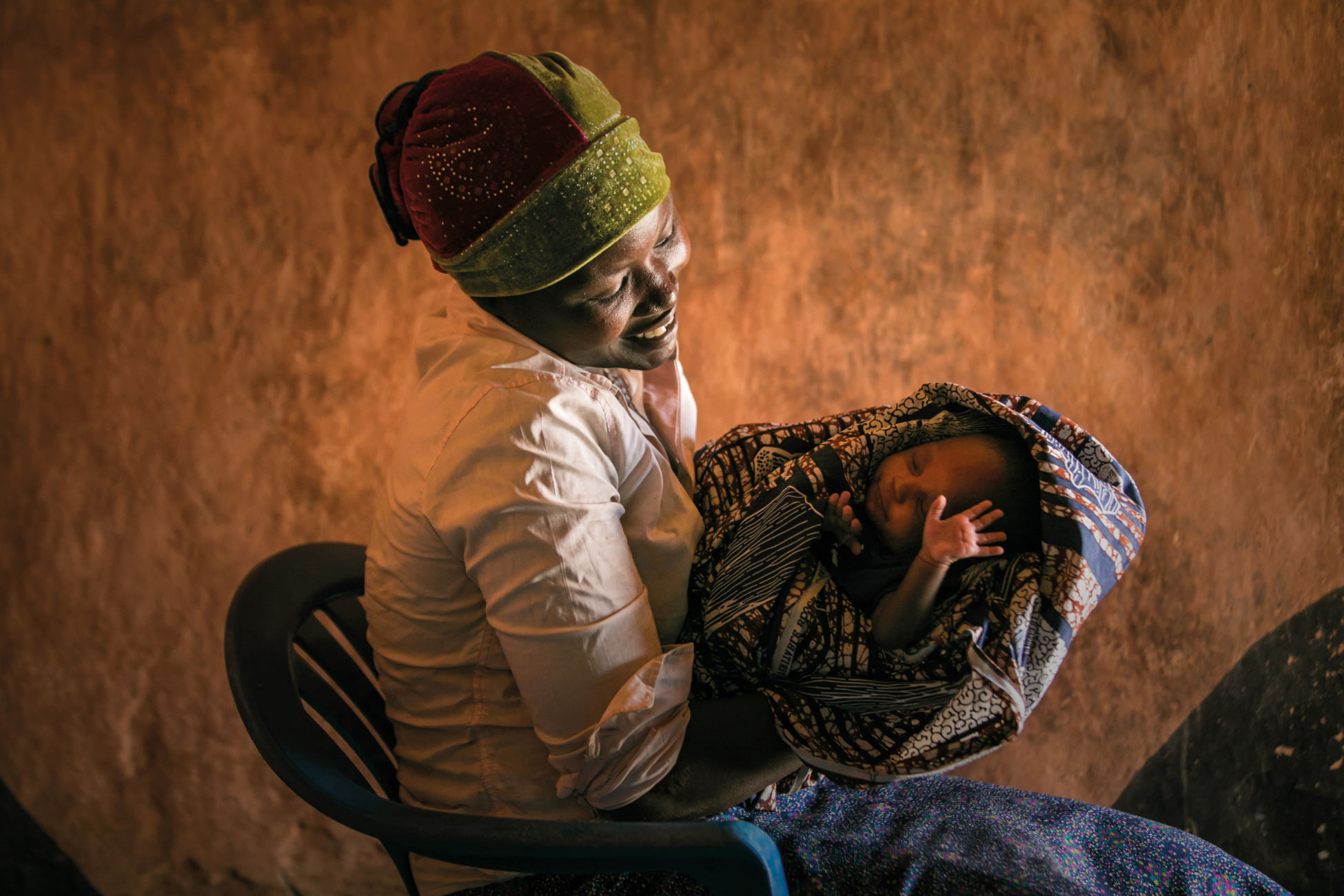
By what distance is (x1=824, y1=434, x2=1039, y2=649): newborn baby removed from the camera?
1.02 m

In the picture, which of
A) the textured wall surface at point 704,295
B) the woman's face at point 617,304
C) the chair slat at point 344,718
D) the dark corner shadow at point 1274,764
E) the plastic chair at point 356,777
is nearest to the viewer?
the plastic chair at point 356,777

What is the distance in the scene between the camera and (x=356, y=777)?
100cm

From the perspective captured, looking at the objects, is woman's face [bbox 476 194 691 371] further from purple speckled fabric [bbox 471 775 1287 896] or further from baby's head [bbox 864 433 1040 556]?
purple speckled fabric [bbox 471 775 1287 896]

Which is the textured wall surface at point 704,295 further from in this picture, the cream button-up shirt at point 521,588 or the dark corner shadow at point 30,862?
the cream button-up shirt at point 521,588

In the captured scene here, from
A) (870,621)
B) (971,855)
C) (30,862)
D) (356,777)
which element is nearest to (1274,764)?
(971,855)

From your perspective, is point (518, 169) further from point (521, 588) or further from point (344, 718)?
point (344, 718)

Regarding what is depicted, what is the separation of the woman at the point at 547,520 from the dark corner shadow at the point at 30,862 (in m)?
1.07

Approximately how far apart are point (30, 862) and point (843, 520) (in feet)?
5.91

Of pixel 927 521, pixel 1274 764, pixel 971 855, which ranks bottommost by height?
pixel 1274 764

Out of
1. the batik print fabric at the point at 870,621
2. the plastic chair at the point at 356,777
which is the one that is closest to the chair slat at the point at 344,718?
the plastic chair at the point at 356,777

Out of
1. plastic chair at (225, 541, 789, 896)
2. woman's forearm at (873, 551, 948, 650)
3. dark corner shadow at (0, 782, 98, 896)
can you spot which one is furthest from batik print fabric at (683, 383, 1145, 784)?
dark corner shadow at (0, 782, 98, 896)

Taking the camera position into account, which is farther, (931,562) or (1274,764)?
(1274,764)

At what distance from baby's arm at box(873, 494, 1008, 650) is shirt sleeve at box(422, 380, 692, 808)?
1.11ft

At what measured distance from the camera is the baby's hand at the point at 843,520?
45.0 inches
